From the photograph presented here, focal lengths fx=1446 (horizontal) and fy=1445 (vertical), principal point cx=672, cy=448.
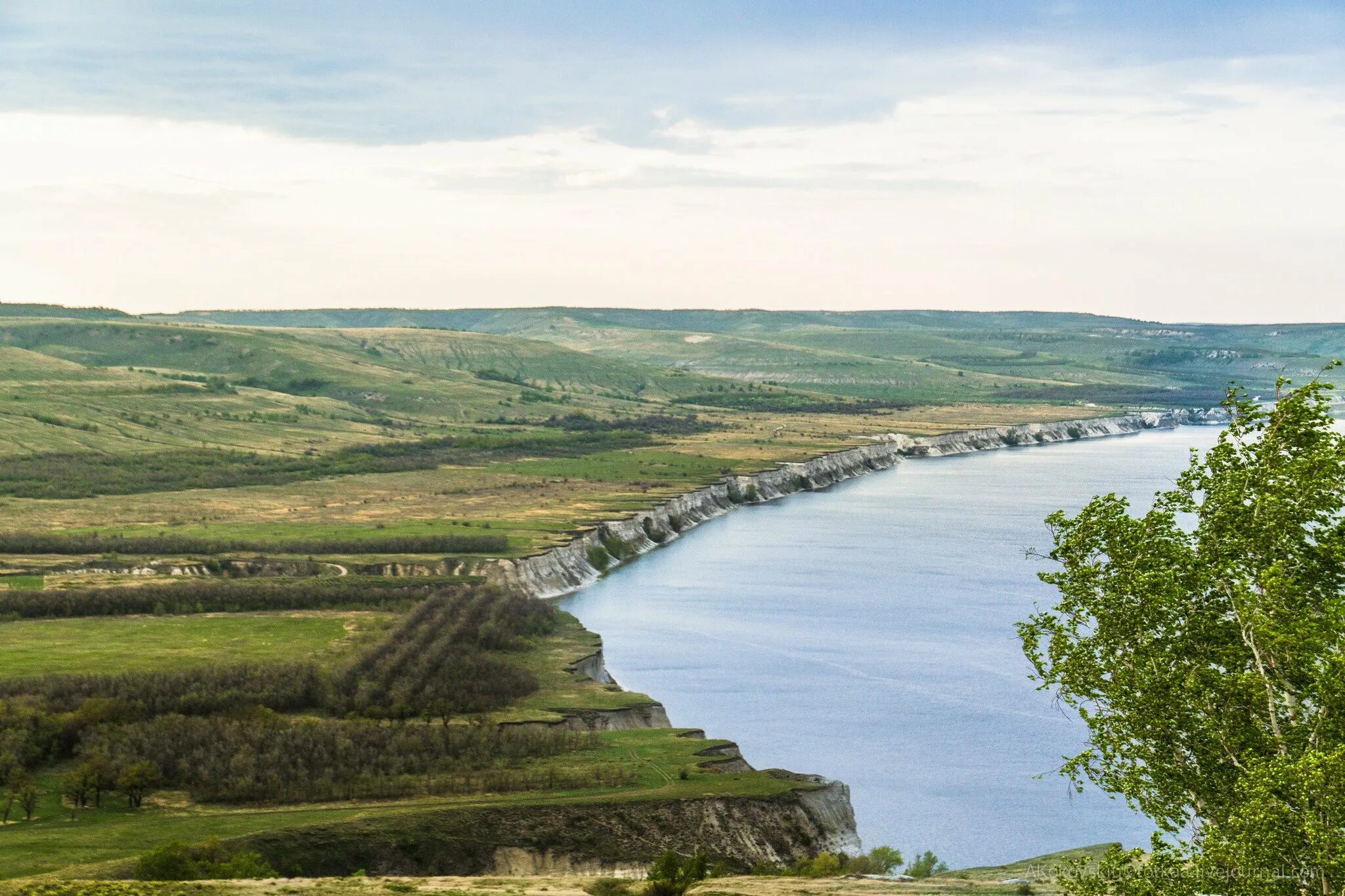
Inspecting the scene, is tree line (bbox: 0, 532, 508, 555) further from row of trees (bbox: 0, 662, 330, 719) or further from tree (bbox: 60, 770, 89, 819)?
tree (bbox: 60, 770, 89, 819)

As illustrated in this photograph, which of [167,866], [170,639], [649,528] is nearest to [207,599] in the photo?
[170,639]

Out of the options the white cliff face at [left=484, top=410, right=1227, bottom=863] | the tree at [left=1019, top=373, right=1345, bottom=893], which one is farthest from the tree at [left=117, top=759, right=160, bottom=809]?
the tree at [left=1019, top=373, right=1345, bottom=893]

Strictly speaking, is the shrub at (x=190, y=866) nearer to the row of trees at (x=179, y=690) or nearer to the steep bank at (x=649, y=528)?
the row of trees at (x=179, y=690)

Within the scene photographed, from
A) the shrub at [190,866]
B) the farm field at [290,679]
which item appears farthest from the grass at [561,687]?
the shrub at [190,866]

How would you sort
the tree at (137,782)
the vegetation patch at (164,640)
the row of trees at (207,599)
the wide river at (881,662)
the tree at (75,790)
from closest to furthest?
the tree at (75,790)
the tree at (137,782)
the wide river at (881,662)
the vegetation patch at (164,640)
the row of trees at (207,599)

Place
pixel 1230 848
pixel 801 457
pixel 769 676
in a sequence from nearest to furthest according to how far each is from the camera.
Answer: pixel 1230 848 → pixel 769 676 → pixel 801 457

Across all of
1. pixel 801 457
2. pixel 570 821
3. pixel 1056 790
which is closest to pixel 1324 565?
pixel 570 821

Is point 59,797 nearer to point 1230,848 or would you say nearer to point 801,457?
point 1230,848
